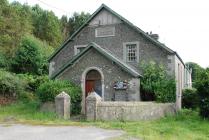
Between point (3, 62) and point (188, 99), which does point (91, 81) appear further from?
point (3, 62)

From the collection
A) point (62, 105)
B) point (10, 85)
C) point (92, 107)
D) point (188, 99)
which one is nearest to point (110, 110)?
point (92, 107)

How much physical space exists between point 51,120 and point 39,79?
14906 mm

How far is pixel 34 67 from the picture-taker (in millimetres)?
41500

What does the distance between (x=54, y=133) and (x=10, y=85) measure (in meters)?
16.2

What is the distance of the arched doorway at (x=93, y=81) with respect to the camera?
26.1m

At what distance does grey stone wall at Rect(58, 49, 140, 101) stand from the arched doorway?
0.51 meters

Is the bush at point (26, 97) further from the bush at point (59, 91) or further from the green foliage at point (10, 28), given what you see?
the green foliage at point (10, 28)

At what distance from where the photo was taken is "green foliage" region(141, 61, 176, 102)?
24875mm

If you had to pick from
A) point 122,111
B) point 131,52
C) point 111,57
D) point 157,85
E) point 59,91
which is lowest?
point 122,111

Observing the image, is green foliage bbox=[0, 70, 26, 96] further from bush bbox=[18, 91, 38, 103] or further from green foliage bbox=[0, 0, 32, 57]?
green foliage bbox=[0, 0, 32, 57]

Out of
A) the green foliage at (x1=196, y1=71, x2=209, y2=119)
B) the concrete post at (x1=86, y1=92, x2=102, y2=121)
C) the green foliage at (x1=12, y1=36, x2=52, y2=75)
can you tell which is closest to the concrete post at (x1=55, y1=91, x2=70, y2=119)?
the concrete post at (x1=86, y1=92, x2=102, y2=121)

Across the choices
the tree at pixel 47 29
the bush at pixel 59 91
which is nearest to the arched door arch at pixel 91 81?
the bush at pixel 59 91

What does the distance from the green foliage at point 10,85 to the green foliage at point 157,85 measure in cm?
1154

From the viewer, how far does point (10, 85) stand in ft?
100
